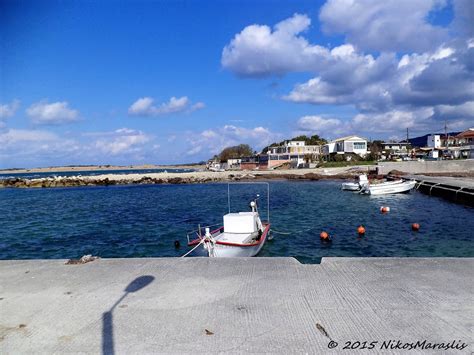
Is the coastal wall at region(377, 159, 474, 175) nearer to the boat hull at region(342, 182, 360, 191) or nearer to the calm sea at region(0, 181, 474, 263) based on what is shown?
the boat hull at region(342, 182, 360, 191)

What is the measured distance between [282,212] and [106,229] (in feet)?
43.7

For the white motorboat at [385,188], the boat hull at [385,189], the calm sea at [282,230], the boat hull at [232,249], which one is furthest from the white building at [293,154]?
the boat hull at [232,249]

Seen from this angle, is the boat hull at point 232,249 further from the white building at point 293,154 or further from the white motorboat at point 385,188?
the white building at point 293,154

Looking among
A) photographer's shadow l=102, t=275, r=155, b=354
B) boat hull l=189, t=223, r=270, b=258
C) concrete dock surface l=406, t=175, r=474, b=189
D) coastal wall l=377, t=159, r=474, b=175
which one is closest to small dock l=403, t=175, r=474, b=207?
concrete dock surface l=406, t=175, r=474, b=189

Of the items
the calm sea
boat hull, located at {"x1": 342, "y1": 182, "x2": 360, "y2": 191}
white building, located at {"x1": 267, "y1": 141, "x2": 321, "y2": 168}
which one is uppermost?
white building, located at {"x1": 267, "y1": 141, "x2": 321, "y2": 168}

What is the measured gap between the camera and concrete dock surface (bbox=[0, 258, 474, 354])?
434 centimetres

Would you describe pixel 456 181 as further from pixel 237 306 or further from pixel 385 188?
pixel 237 306

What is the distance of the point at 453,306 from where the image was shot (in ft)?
16.9

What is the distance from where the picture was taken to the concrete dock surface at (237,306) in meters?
4.34

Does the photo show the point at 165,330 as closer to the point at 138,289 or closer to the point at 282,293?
the point at 138,289

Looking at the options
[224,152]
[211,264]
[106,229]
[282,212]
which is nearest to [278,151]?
[224,152]

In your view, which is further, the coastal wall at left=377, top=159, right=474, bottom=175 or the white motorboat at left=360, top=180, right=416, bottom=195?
the coastal wall at left=377, top=159, right=474, bottom=175

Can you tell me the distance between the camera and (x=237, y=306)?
5.30m

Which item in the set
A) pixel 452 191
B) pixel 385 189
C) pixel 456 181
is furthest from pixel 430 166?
pixel 452 191
